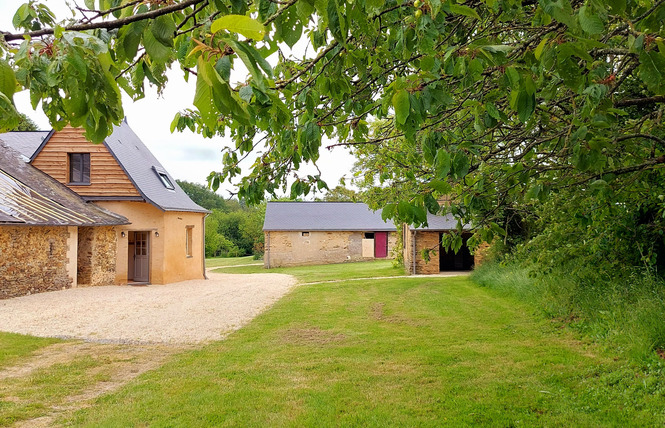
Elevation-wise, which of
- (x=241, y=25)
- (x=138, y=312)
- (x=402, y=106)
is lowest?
(x=138, y=312)

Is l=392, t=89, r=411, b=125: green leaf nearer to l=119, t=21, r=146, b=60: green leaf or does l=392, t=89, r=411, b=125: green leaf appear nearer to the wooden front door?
l=119, t=21, r=146, b=60: green leaf

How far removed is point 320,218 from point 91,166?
15.6m

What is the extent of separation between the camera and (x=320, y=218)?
29688 millimetres

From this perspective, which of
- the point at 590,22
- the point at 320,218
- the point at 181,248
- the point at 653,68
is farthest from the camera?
the point at 320,218

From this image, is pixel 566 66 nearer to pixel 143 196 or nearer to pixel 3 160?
pixel 143 196

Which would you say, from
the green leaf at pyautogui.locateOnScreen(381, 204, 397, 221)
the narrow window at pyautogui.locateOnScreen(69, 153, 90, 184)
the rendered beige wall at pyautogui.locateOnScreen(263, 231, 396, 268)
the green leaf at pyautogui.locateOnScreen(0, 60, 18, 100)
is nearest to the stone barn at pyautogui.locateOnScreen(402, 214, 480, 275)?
the rendered beige wall at pyautogui.locateOnScreen(263, 231, 396, 268)

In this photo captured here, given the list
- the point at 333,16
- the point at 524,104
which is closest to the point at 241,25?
the point at 333,16

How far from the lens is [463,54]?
8.88 ft

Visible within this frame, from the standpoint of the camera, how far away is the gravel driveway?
875 cm

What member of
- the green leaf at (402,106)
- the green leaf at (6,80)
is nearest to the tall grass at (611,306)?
the green leaf at (402,106)

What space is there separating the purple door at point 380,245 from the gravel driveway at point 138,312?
14.7 metres

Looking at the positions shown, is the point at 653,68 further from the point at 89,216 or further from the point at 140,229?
the point at 140,229

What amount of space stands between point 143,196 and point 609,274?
49.5ft

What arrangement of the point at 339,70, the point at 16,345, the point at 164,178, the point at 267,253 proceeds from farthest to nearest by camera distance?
the point at 267,253 → the point at 164,178 → the point at 16,345 → the point at 339,70
